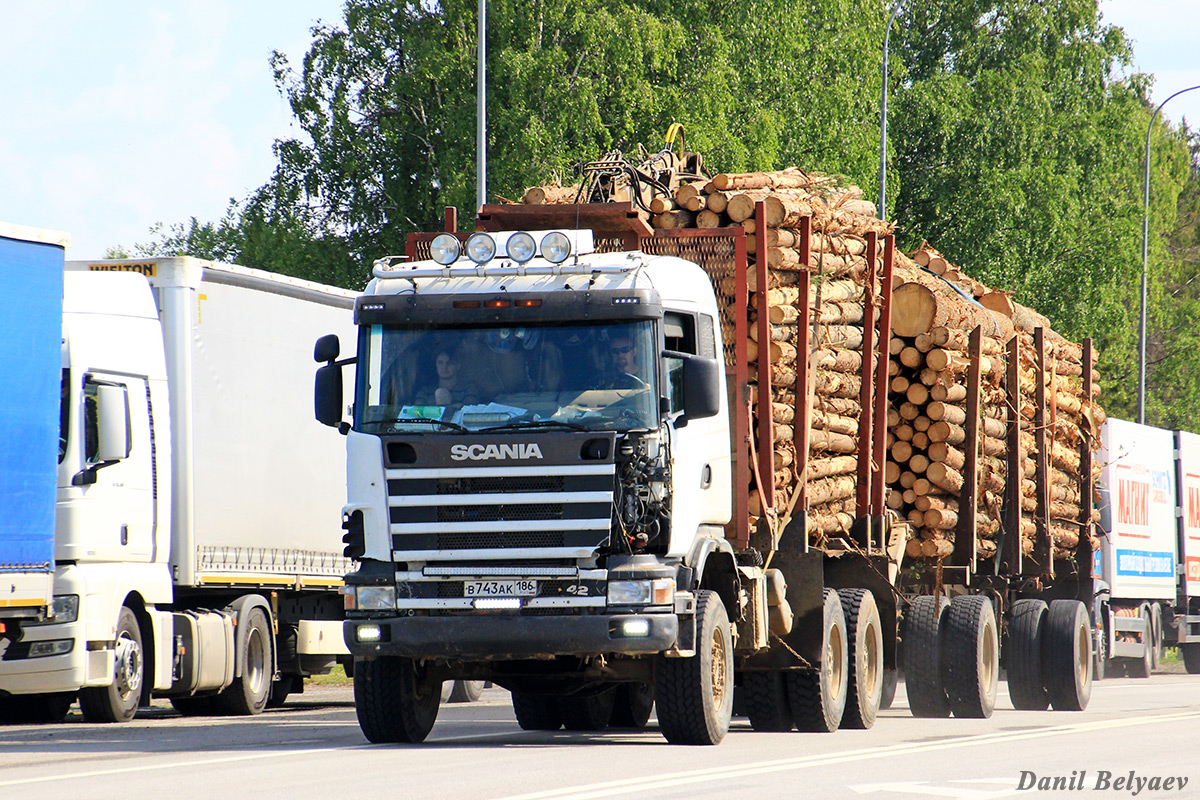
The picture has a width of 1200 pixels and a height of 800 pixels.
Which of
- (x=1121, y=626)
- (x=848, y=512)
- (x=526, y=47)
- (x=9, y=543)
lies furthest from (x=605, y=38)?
(x=9, y=543)

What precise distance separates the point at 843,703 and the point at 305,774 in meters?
5.25

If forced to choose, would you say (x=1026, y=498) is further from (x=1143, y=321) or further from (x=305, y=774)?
(x=1143, y=321)

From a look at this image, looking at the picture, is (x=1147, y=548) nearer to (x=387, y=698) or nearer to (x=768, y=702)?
(x=768, y=702)

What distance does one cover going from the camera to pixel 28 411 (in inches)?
494

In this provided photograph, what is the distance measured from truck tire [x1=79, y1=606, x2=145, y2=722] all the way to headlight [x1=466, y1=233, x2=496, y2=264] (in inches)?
198

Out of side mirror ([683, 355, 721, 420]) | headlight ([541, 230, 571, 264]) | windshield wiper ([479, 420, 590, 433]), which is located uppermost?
headlight ([541, 230, 571, 264])

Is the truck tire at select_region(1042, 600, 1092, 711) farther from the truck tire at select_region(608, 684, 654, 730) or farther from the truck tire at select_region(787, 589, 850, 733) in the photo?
the truck tire at select_region(608, 684, 654, 730)

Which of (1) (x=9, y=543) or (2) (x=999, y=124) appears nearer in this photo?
(1) (x=9, y=543)

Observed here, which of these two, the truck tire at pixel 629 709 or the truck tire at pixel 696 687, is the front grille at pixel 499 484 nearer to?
the truck tire at pixel 696 687

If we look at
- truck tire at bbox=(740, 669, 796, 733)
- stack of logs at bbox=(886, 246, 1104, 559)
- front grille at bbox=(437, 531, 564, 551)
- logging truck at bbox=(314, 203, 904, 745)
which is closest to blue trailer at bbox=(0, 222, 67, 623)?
logging truck at bbox=(314, 203, 904, 745)

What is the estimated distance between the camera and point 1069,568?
20188mm

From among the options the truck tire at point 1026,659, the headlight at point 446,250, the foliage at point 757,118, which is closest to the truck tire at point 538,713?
the headlight at point 446,250

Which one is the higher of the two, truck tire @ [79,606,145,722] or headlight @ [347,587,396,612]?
headlight @ [347,587,396,612]

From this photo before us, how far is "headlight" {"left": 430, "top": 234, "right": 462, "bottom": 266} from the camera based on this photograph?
11195 millimetres
